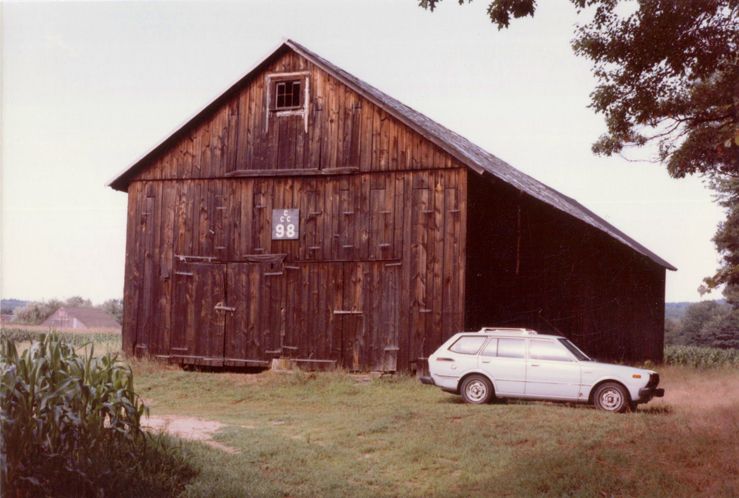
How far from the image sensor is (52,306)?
6912 centimetres

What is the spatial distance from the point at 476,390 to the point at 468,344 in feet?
3.03

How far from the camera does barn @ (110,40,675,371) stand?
19219 mm

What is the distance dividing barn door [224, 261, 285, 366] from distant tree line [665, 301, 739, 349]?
37774 millimetres

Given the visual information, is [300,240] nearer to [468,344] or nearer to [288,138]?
[288,138]

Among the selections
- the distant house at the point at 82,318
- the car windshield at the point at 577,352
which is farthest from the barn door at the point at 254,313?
the distant house at the point at 82,318

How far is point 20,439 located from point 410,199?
526 inches

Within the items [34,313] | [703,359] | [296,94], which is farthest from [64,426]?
[34,313]

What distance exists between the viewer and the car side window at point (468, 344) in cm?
1513

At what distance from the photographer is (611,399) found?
1394 cm

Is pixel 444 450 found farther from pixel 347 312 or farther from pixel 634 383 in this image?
pixel 347 312

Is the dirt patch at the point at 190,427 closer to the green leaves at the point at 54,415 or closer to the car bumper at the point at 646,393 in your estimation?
the green leaves at the point at 54,415

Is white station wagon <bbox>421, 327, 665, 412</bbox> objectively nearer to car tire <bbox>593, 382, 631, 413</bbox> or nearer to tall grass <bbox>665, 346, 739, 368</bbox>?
car tire <bbox>593, 382, 631, 413</bbox>

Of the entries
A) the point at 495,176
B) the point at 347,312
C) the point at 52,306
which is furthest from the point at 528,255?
the point at 52,306

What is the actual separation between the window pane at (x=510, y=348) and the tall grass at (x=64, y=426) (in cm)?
779
